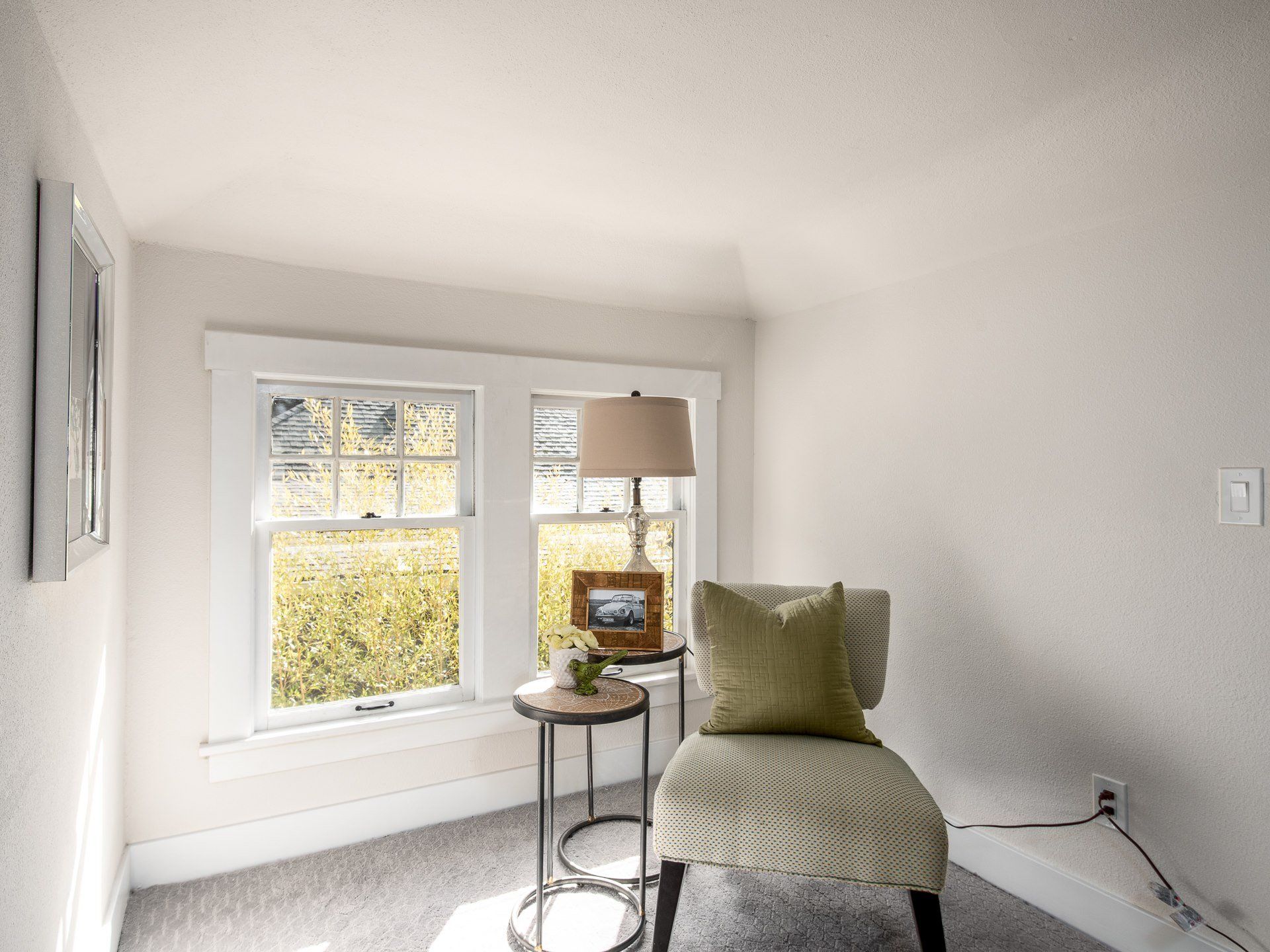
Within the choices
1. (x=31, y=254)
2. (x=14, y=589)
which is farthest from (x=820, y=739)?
(x=31, y=254)

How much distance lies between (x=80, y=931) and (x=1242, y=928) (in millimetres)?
2651

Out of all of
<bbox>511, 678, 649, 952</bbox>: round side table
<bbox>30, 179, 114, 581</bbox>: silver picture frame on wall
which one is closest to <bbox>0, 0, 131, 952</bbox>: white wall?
<bbox>30, 179, 114, 581</bbox>: silver picture frame on wall

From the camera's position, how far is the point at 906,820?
172 cm

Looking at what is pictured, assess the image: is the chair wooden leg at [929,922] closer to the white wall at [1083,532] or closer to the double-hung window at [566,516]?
the white wall at [1083,532]

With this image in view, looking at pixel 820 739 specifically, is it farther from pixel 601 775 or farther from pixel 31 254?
pixel 31 254

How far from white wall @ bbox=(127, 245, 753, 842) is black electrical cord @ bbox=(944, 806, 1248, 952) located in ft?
5.57

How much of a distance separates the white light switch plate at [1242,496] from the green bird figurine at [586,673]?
1.66 m

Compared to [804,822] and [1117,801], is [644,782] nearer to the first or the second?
[804,822]

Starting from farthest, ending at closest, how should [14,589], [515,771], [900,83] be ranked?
[515,771], [900,83], [14,589]

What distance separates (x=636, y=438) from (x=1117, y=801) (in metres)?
1.70

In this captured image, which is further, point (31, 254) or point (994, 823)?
point (994, 823)

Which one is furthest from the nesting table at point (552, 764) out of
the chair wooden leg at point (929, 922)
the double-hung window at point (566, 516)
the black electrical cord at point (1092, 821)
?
the black electrical cord at point (1092, 821)

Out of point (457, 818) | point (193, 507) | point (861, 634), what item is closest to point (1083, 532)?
point (861, 634)

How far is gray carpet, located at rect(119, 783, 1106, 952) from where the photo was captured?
201 centimetres
